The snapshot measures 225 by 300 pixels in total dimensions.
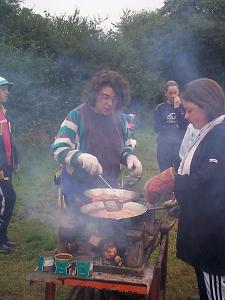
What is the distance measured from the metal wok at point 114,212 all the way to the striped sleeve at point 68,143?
0.41 metres

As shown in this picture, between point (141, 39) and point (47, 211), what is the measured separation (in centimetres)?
803

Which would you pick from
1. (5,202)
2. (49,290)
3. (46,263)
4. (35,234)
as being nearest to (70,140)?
(46,263)

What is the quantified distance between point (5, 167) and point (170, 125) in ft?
10.2

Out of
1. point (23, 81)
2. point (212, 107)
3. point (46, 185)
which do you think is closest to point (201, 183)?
point (212, 107)

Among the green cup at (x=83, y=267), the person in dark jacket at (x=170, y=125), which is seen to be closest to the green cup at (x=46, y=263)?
the green cup at (x=83, y=267)

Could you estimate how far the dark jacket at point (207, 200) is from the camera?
8.10ft

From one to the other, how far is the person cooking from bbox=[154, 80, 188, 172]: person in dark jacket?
9.98 ft

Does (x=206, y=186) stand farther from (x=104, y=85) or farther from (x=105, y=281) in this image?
(x=104, y=85)

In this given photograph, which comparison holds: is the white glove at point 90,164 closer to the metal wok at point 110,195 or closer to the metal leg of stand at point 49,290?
the metal wok at point 110,195

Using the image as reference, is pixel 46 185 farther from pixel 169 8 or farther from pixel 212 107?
pixel 169 8

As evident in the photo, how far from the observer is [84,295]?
3467 millimetres

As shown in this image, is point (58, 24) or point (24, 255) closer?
point (24, 255)

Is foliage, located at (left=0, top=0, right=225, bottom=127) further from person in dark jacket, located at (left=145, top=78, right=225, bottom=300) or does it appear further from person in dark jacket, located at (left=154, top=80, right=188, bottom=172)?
person in dark jacket, located at (left=145, top=78, right=225, bottom=300)

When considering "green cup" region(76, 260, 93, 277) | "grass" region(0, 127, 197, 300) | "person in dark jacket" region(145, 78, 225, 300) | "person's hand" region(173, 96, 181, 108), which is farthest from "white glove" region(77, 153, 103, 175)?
"person's hand" region(173, 96, 181, 108)
